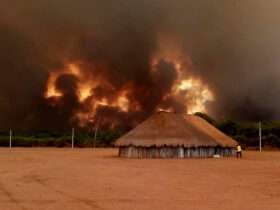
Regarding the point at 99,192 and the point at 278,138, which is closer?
the point at 99,192

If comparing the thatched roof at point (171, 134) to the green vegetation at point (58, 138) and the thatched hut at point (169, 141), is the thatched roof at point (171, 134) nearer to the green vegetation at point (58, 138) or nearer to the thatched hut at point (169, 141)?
the thatched hut at point (169, 141)

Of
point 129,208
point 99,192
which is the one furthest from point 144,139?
point 129,208

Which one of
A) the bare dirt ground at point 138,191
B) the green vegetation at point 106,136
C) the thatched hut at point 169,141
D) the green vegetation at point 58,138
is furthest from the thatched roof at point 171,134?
the green vegetation at point 58,138

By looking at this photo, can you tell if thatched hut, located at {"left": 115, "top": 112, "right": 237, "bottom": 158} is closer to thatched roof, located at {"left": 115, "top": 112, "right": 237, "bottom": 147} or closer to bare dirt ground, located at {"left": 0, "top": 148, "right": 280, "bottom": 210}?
thatched roof, located at {"left": 115, "top": 112, "right": 237, "bottom": 147}

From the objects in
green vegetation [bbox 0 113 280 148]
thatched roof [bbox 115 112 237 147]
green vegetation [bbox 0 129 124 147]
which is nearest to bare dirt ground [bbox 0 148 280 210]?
thatched roof [bbox 115 112 237 147]

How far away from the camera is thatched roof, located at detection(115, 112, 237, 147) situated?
3953 centimetres

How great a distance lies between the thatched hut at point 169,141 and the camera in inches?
1558

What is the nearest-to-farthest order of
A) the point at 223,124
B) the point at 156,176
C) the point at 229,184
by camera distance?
the point at 229,184 < the point at 156,176 < the point at 223,124

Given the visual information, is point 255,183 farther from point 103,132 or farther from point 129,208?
point 103,132

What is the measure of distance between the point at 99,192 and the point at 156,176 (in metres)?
6.37

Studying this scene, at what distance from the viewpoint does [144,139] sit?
39812 mm

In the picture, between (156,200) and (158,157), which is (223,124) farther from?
(156,200)

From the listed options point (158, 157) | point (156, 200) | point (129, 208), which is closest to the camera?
point (129, 208)

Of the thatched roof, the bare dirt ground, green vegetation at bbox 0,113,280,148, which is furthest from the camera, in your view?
green vegetation at bbox 0,113,280,148
